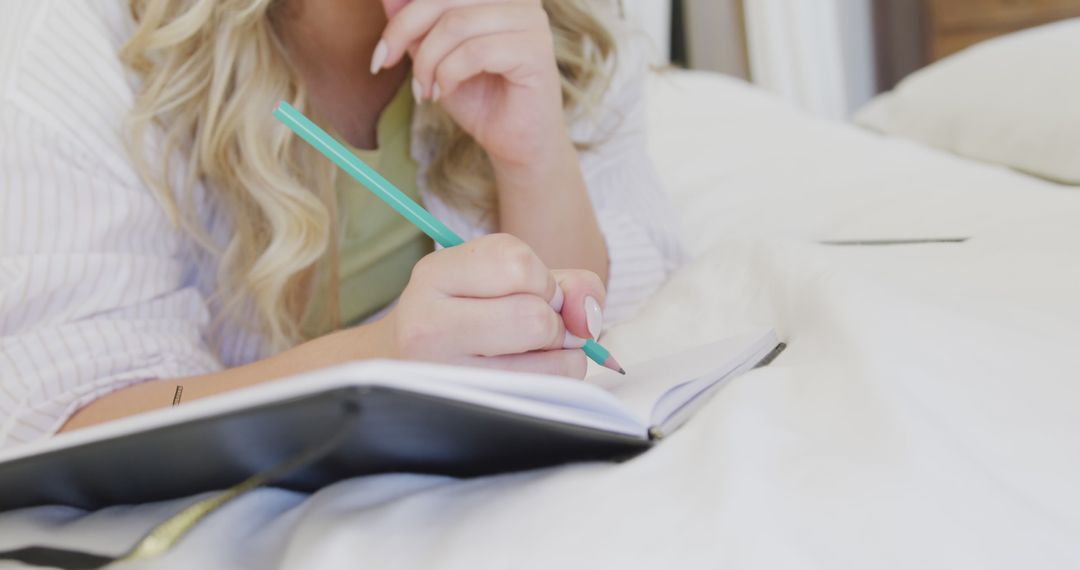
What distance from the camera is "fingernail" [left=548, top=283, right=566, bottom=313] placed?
1.85ft

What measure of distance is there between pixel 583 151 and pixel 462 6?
32 centimetres

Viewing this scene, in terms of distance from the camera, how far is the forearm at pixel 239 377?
63 centimetres

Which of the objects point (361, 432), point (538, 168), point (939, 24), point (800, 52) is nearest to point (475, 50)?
point (538, 168)

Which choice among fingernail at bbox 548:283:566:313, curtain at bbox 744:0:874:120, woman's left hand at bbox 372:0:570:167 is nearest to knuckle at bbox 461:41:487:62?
woman's left hand at bbox 372:0:570:167

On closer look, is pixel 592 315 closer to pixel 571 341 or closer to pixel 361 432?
pixel 571 341

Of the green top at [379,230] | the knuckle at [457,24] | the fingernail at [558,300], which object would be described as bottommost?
the green top at [379,230]

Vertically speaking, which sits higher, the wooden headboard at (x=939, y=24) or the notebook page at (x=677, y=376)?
the notebook page at (x=677, y=376)

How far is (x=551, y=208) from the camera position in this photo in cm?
93

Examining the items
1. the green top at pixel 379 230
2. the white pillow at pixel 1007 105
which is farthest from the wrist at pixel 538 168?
the white pillow at pixel 1007 105

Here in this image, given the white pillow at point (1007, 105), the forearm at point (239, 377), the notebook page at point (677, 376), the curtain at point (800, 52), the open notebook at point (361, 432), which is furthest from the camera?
the curtain at point (800, 52)

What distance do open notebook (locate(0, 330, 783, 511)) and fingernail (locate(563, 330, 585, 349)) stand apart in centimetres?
3

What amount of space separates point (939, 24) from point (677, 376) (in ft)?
7.22

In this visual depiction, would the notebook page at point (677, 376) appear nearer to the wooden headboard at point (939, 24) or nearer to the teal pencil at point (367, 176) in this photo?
the teal pencil at point (367, 176)

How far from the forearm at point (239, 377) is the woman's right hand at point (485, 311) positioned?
0.06 metres
